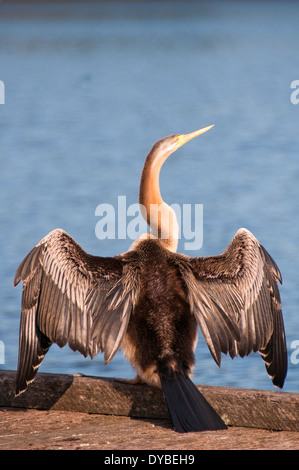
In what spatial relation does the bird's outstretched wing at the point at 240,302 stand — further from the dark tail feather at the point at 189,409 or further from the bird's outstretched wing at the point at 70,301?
the bird's outstretched wing at the point at 70,301

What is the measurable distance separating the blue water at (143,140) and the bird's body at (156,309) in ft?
9.63

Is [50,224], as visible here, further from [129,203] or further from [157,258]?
[157,258]

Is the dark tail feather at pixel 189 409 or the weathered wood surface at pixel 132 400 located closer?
A: the dark tail feather at pixel 189 409

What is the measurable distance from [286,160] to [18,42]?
32132 millimetres

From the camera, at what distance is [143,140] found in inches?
856

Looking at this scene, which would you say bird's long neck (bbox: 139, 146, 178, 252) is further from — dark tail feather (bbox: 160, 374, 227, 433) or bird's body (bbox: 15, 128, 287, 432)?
dark tail feather (bbox: 160, 374, 227, 433)

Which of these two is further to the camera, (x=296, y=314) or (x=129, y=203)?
(x=129, y=203)

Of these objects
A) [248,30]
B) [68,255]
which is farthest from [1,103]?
[248,30]

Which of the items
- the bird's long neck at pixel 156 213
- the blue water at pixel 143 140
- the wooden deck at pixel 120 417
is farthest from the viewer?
the blue water at pixel 143 140

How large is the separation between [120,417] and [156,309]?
23.1 inches

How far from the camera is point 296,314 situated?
9.23 metres

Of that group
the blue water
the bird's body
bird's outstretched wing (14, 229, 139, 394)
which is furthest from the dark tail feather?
the blue water

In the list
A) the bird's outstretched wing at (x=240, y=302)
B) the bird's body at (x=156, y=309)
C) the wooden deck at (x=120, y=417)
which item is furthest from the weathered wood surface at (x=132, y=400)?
the bird's outstretched wing at (x=240, y=302)

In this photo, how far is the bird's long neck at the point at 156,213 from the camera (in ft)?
17.2
